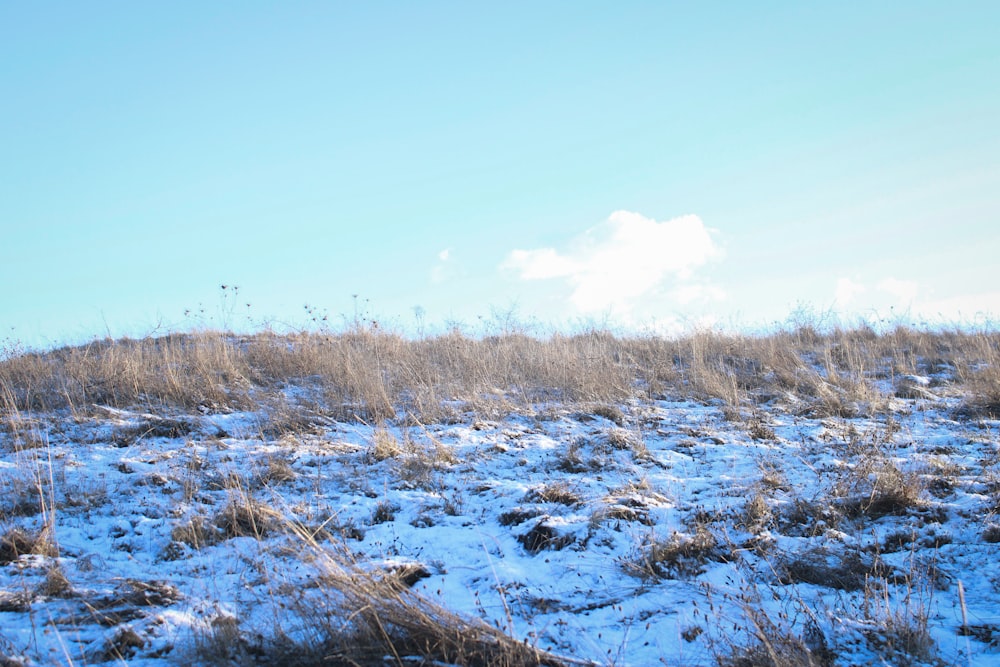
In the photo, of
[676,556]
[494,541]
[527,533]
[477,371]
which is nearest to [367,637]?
[494,541]

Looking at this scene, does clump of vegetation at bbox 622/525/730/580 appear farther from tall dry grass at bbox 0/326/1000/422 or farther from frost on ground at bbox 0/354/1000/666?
tall dry grass at bbox 0/326/1000/422

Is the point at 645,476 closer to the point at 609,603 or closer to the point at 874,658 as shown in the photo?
the point at 609,603

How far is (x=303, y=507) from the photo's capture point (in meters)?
4.12

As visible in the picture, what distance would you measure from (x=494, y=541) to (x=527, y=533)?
0.21 metres

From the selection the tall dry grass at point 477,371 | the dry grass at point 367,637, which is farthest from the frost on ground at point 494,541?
the tall dry grass at point 477,371

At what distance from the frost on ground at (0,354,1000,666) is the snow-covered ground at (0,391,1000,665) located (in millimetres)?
17

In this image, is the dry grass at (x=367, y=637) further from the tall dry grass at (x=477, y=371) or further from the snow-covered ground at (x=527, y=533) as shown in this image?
the tall dry grass at (x=477, y=371)

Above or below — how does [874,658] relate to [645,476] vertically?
below

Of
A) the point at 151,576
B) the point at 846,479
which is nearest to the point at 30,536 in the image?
the point at 151,576

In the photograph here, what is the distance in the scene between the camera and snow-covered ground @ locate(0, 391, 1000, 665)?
→ 279 centimetres

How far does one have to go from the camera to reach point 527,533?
12.8ft

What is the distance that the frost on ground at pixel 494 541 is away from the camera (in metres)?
2.70

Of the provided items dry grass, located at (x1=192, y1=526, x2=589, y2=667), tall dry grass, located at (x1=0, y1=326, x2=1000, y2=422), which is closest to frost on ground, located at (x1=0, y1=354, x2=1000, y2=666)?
dry grass, located at (x1=192, y1=526, x2=589, y2=667)

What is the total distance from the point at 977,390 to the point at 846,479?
4426mm
